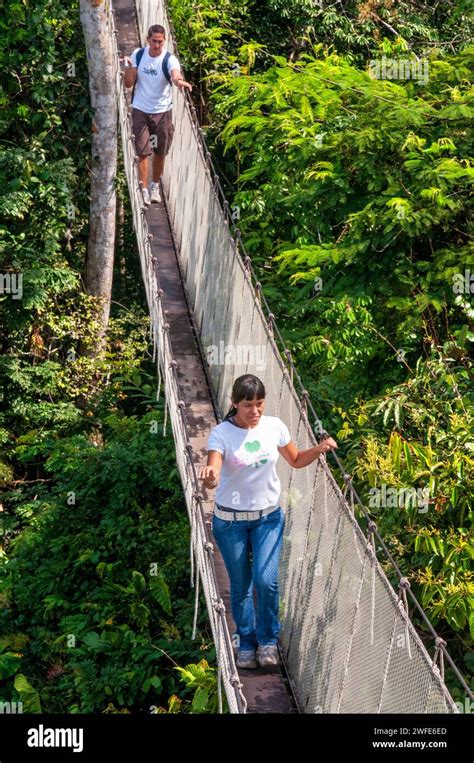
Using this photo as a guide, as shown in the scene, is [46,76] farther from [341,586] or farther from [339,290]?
[341,586]

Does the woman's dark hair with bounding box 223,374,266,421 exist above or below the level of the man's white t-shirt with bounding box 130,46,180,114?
below

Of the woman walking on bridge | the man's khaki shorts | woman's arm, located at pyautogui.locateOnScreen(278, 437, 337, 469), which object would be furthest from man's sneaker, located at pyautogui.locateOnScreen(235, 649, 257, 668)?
the man's khaki shorts

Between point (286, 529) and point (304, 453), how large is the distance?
882 mm

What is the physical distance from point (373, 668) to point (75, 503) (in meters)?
5.64

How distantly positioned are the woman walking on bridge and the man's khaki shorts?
4311 mm

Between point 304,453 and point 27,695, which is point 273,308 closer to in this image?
point 27,695

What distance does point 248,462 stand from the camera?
15.4 ft

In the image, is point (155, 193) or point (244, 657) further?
point (155, 193)

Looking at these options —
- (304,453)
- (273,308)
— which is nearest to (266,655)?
(304,453)

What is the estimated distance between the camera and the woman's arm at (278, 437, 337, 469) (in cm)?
468

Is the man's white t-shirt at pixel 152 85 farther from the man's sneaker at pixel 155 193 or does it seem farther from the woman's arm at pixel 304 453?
the woman's arm at pixel 304 453

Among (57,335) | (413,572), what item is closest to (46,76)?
(57,335)

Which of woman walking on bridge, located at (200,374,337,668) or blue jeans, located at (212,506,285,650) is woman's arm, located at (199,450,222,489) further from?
blue jeans, located at (212,506,285,650)

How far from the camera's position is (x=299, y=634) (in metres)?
5.21
